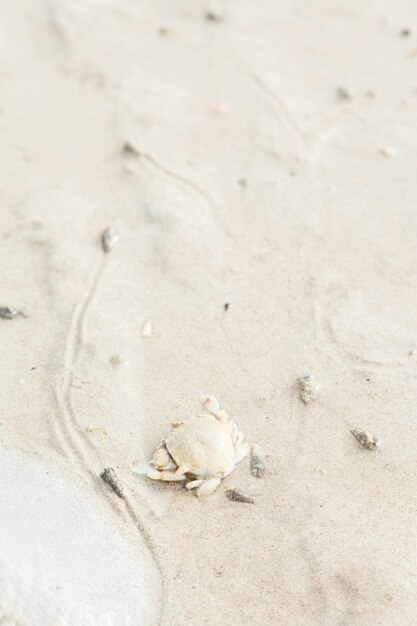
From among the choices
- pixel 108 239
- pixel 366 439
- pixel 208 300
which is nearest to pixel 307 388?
pixel 366 439

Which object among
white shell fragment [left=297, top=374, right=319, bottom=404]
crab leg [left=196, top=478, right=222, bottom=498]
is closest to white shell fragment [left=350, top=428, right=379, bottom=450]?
white shell fragment [left=297, top=374, right=319, bottom=404]

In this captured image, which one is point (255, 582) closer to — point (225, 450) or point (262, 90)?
point (225, 450)

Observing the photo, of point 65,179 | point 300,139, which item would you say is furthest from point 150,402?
point 300,139

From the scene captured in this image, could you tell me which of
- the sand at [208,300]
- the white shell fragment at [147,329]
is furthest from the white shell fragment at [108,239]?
the white shell fragment at [147,329]

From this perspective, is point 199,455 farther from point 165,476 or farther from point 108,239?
point 108,239

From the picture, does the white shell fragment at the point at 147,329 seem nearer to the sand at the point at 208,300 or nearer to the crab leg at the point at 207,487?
the sand at the point at 208,300

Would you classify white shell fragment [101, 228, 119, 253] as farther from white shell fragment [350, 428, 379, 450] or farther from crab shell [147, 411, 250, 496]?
white shell fragment [350, 428, 379, 450]
